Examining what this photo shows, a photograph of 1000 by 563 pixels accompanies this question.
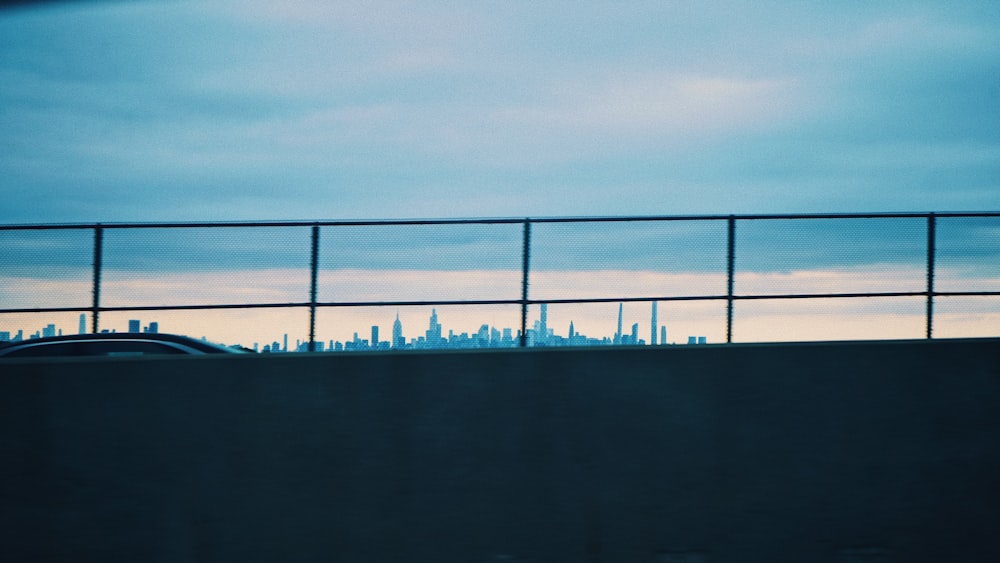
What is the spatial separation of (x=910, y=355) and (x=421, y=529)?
3.26m

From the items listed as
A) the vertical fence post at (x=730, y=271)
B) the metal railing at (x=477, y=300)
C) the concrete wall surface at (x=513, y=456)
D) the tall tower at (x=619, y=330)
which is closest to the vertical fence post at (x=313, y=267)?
the metal railing at (x=477, y=300)

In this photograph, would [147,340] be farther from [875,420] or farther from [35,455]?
[875,420]

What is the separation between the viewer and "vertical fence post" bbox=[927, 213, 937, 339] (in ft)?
34.8

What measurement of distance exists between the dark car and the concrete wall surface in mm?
5340

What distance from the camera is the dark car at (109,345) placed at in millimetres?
10414

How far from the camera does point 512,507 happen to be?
5363mm

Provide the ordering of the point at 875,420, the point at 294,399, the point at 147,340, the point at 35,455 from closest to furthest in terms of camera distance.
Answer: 1. the point at 35,455
2. the point at 294,399
3. the point at 875,420
4. the point at 147,340

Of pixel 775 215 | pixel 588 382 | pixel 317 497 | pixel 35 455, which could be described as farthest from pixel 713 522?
pixel 775 215

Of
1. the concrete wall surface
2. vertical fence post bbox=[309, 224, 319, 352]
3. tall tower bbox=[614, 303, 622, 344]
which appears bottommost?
the concrete wall surface

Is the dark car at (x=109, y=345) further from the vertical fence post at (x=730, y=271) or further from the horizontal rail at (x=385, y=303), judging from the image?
the vertical fence post at (x=730, y=271)

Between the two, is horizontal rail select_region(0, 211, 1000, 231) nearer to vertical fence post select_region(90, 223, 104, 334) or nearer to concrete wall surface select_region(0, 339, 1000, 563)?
vertical fence post select_region(90, 223, 104, 334)

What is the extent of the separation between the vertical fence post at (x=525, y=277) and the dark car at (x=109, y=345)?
3178 millimetres

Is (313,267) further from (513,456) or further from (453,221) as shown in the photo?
(513,456)

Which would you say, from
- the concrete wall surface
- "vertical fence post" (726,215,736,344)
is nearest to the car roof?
the concrete wall surface
